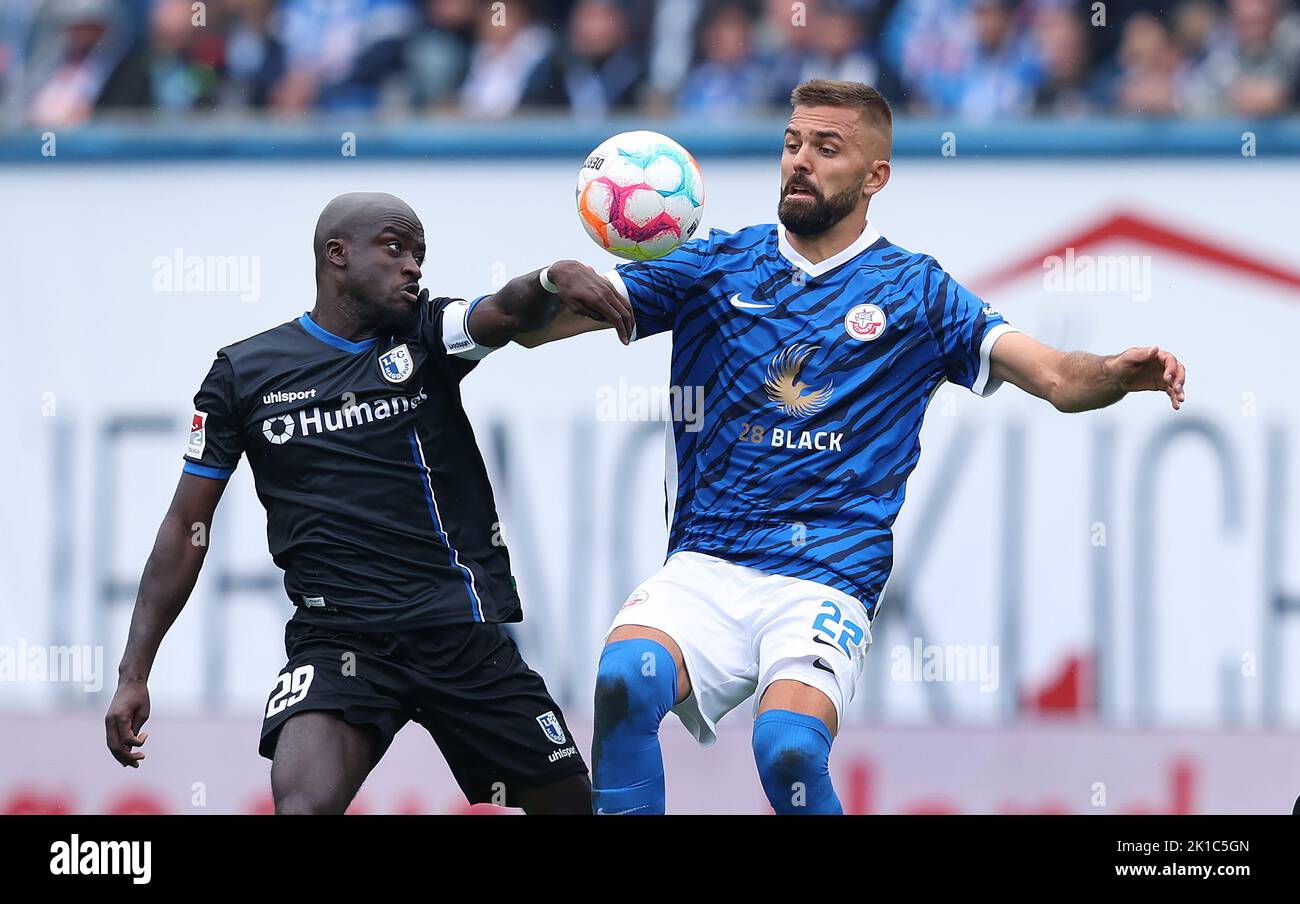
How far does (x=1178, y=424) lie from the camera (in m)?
7.84

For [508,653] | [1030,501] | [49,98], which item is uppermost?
[49,98]

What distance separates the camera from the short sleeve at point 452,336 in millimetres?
5652

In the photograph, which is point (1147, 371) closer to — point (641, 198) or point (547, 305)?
point (641, 198)

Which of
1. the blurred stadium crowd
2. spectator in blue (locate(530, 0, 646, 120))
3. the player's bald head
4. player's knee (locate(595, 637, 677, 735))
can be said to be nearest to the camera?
player's knee (locate(595, 637, 677, 735))

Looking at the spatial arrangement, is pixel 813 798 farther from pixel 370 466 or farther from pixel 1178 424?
pixel 1178 424

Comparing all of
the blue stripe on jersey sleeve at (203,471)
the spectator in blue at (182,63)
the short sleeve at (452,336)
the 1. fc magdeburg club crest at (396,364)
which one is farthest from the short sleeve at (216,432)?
the spectator in blue at (182,63)

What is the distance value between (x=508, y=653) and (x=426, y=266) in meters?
2.83

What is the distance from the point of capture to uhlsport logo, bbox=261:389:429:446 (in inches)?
222

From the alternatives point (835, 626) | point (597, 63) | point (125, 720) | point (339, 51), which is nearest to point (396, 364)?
point (125, 720)

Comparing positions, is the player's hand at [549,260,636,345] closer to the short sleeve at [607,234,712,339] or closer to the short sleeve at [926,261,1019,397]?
the short sleeve at [607,234,712,339]

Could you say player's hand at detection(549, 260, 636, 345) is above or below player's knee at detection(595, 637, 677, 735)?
above

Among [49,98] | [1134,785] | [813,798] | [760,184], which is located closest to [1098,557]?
[1134,785]

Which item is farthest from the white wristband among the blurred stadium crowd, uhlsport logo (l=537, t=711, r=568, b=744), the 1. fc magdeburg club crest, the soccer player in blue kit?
the blurred stadium crowd
